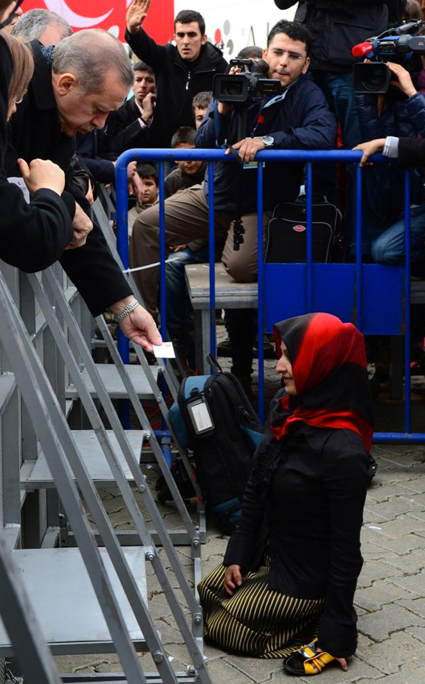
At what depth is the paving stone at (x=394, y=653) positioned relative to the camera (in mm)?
3305

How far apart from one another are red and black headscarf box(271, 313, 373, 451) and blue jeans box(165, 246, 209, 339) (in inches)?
106

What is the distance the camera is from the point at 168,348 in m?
3.19

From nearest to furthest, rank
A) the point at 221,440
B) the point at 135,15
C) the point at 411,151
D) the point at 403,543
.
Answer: the point at 403,543 → the point at 221,440 → the point at 411,151 → the point at 135,15

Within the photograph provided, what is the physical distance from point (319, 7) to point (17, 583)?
4997mm

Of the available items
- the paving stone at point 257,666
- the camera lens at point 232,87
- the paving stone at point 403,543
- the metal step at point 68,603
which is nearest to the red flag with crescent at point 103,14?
the camera lens at point 232,87

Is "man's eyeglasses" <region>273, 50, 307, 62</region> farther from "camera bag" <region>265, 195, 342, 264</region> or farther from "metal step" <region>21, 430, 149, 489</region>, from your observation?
"metal step" <region>21, 430, 149, 489</region>

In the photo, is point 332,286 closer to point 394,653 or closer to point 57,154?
point 394,653

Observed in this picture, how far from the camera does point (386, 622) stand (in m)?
3.59

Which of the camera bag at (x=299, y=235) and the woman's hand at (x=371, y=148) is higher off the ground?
the woman's hand at (x=371, y=148)

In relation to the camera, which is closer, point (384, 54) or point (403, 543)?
point (403, 543)

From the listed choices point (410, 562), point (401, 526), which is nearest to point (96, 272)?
point (410, 562)

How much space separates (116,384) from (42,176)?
7.61 feet

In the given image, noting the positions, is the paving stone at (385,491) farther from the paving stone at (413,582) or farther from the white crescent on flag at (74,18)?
the white crescent on flag at (74,18)

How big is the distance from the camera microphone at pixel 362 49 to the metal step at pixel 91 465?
2.25 metres
